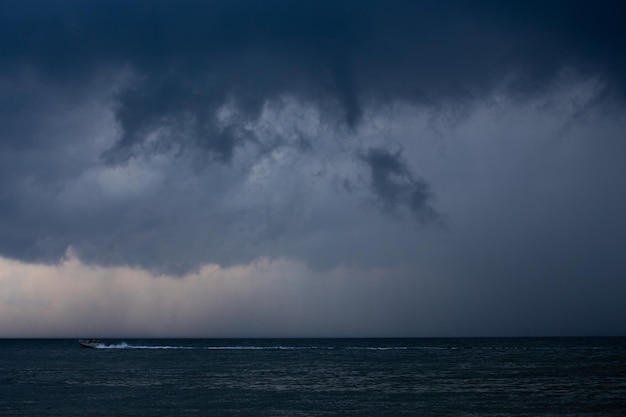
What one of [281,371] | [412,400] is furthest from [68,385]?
[412,400]

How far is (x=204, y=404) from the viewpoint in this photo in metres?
42.6

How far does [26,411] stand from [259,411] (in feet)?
50.8

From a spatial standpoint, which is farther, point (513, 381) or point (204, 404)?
point (513, 381)

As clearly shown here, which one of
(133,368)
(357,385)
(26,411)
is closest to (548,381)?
(357,385)

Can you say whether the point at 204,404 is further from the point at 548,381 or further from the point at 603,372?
the point at 603,372

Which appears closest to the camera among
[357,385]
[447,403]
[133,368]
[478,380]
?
[447,403]

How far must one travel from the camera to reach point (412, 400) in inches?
1714

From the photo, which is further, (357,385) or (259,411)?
(357,385)

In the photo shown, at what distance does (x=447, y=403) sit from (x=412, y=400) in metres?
2.78

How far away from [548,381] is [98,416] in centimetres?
4057

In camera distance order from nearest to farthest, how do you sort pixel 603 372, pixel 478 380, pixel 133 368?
pixel 478 380 < pixel 603 372 < pixel 133 368

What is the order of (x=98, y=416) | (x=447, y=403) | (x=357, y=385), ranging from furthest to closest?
(x=357, y=385) < (x=447, y=403) < (x=98, y=416)

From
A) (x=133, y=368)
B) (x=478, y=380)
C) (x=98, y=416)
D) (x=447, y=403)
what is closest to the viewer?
(x=98, y=416)

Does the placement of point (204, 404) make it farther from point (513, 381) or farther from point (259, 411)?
point (513, 381)
